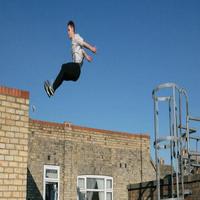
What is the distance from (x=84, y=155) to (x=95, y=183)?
1311mm

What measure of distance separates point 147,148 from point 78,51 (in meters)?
15.1

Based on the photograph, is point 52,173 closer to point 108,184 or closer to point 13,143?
point 108,184

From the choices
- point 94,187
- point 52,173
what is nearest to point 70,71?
point 52,173

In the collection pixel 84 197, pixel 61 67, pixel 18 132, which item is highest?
pixel 61 67

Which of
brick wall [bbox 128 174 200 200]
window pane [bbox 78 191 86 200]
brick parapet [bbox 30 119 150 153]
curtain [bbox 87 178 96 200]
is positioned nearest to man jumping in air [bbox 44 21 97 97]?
brick wall [bbox 128 174 200 200]

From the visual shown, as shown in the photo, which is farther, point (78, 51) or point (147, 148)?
point (147, 148)

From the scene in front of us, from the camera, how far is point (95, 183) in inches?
741

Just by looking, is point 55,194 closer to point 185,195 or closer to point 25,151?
point 185,195

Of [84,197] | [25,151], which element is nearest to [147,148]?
[84,197]

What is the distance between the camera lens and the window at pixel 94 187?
60.0 ft

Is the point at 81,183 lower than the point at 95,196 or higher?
higher

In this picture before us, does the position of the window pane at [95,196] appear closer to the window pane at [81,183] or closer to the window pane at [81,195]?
the window pane at [81,195]

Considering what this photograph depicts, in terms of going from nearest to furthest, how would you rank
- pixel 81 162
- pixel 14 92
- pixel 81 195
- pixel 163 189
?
pixel 14 92 < pixel 163 189 < pixel 81 195 < pixel 81 162

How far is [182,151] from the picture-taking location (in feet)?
31.4
